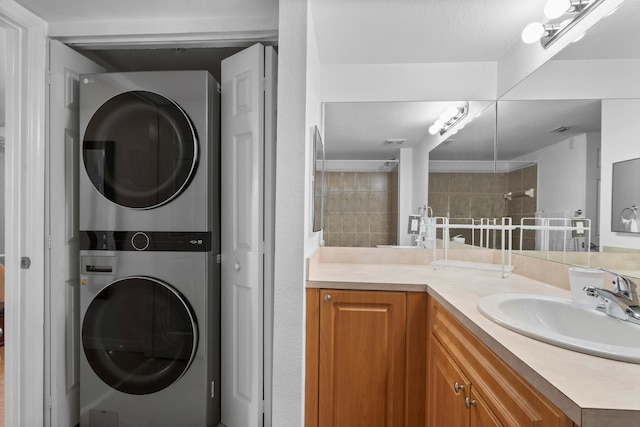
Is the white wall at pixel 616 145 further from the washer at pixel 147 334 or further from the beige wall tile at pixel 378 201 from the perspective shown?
the washer at pixel 147 334

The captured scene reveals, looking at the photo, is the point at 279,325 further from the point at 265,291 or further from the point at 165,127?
the point at 165,127

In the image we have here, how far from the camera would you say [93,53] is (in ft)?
7.23

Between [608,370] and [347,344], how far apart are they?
1076 mm

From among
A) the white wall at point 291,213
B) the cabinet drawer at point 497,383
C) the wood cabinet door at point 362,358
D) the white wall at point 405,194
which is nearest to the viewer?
the cabinet drawer at point 497,383

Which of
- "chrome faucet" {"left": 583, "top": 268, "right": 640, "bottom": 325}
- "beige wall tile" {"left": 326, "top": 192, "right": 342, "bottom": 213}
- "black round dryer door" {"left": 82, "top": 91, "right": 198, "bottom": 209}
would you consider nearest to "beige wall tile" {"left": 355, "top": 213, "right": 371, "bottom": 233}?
"beige wall tile" {"left": 326, "top": 192, "right": 342, "bottom": 213}

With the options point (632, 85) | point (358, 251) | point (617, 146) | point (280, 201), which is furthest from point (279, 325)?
point (632, 85)

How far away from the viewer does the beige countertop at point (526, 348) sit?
603 mm

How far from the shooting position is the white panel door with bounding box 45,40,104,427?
177 centimetres

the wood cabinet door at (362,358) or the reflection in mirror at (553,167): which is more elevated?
the reflection in mirror at (553,167)

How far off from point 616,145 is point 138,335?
2.24 meters

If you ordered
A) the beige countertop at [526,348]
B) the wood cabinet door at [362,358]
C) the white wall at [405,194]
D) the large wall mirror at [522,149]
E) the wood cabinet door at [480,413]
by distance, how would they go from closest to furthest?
the beige countertop at [526,348] < the wood cabinet door at [480,413] < the large wall mirror at [522,149] < the wood cabinet door at [362,358] < the white wall at [405,194]

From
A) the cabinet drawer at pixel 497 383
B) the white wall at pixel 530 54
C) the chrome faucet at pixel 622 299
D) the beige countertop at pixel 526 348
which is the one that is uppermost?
the white wall at pixel 530 54

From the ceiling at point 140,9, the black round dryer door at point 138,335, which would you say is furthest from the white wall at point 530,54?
the black round dryer door at point 138,335

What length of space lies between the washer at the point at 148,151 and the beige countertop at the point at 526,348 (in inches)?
29.5
